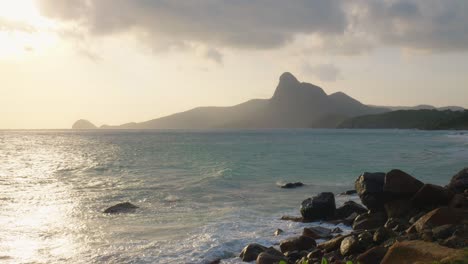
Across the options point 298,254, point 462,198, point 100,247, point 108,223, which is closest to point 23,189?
point 108,223

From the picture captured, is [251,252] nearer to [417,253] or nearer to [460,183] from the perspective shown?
[417,253]

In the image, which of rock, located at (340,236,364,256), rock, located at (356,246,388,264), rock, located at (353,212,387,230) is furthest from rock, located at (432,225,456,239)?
rock, located at (353,212,387,230)

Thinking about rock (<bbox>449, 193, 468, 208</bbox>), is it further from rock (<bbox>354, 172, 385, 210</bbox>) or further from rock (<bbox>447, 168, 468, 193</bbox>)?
rock (<bbox>447, 168, 468, 193</bbox>)

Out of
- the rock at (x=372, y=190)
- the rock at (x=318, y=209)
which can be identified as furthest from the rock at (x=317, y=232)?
the rock at (x=372, y=190)

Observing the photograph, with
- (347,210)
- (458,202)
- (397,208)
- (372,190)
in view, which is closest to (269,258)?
(397,208)

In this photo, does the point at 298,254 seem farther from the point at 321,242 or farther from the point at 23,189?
the point at 23,189

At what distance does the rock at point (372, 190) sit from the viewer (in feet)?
57.8

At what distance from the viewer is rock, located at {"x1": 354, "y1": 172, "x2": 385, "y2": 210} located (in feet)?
57.8

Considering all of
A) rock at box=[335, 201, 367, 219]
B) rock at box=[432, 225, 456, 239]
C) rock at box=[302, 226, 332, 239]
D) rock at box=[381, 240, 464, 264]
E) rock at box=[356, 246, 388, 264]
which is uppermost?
rock at box=[381, 240, 464, 264]

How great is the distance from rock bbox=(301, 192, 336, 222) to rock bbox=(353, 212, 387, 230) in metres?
2.05

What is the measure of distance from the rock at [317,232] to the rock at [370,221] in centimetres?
102

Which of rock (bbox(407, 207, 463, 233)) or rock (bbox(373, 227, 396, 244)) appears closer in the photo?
rock (bbox(373, 227, 396, 244))

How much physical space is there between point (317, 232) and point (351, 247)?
367 cm

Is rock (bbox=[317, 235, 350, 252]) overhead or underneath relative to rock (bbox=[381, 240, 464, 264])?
underneath
